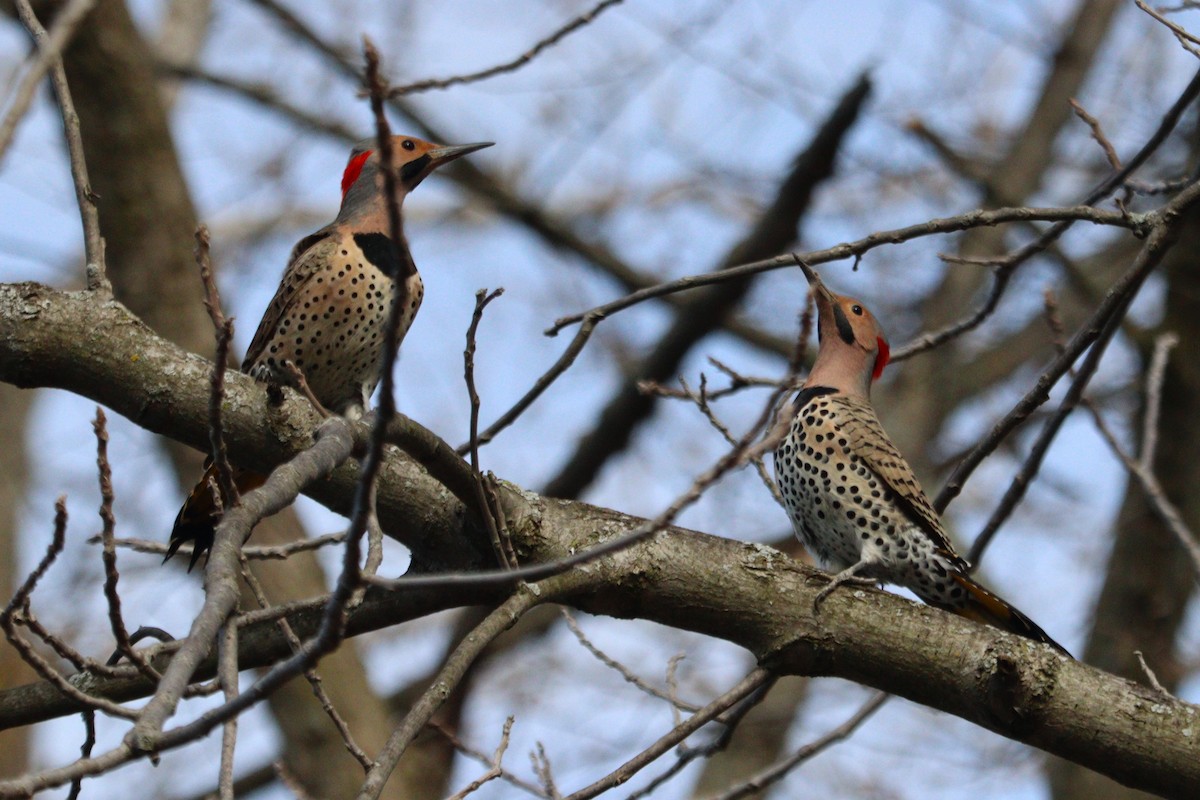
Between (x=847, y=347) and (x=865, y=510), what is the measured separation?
1304 mm

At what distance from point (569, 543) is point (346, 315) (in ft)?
5.88

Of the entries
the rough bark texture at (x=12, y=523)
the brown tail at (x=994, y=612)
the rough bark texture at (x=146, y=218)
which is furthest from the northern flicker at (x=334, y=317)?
the rough bark texture at (x=12, y=523)

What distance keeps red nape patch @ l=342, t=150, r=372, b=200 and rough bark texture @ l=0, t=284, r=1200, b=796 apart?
2640mm

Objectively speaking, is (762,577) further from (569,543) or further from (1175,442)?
(1175,442)

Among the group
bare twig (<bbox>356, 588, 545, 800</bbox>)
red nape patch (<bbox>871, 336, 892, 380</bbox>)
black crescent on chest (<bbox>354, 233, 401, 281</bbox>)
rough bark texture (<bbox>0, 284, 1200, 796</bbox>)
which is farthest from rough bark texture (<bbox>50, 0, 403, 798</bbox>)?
bare twig (<bbox>356, 588, 545, 800</bbox>)

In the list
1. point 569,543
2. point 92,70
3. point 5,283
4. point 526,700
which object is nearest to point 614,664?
point 569,543

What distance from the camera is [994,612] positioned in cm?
464

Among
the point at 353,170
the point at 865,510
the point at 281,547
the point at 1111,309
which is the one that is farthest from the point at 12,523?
the point at 1111,309

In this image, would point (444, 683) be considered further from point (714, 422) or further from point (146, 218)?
point (146, 218)

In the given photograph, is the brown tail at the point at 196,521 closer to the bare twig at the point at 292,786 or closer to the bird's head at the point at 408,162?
the bare twig at the point at 292,786

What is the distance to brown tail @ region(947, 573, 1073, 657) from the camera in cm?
438

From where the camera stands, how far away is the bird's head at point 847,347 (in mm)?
6035

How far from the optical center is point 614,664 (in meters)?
4.66

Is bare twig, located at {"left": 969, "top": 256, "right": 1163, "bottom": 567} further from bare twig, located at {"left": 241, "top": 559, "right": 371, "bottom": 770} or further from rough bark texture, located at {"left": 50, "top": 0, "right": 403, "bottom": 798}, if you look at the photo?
rough bark texture, located at {"left": 50, "top": 0, "right": 403, "bottom": 798}
